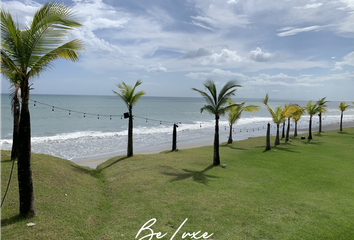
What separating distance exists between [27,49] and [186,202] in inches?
284

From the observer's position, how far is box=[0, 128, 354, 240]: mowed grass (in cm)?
634

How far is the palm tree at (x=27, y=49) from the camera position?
5.78 meters

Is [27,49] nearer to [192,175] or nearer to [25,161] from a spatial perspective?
[25,161]

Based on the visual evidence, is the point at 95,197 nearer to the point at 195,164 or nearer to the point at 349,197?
the point at 195,164

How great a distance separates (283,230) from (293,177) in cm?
682

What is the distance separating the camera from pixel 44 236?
19.0ft

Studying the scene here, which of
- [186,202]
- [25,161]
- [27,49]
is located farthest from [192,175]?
[27,49]

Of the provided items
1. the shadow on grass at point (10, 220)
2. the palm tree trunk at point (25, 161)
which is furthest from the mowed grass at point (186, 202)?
the palm tree trunk at point (25, 161)

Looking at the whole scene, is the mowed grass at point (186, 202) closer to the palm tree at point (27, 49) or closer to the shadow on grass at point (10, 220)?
the shadow on grass at point (10, 220)

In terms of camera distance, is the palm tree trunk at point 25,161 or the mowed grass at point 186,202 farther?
the mowed grass at point 186,202

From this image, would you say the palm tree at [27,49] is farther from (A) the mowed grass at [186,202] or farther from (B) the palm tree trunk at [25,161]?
(A) the mowed grass at [186,202]

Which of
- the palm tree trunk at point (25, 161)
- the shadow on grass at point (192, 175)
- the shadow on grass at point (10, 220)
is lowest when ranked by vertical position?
the shadow on grass at point (192, 175)

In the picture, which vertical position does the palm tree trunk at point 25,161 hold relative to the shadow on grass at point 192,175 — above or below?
above

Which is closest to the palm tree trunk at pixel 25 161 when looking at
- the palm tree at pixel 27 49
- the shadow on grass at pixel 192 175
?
the palm tree at pixel 27 49
